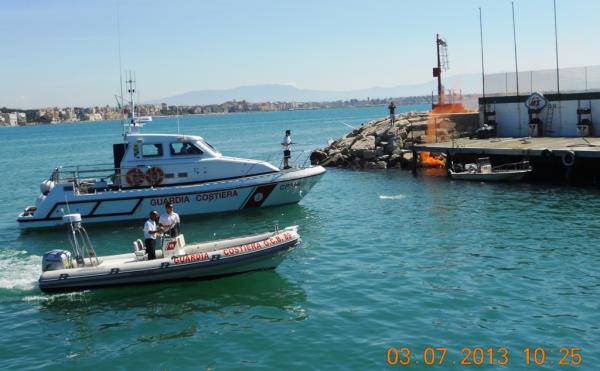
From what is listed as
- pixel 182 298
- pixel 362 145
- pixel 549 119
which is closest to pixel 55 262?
pixel 182 298

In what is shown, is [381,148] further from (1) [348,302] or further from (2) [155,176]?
(1) [348,302]

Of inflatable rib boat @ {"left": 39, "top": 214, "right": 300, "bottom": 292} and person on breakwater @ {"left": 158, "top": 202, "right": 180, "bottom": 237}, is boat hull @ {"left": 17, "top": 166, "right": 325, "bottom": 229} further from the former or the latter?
person on breakwater @ {"left": 158, "top": 202, "right": 180, "bottom": 237}

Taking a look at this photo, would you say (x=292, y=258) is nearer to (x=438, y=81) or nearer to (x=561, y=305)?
(x=561, y=305)

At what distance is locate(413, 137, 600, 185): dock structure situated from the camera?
2858 cm

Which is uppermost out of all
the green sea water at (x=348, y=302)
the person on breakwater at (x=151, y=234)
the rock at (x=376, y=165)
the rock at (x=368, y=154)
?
the rock at (x=368, y=154)

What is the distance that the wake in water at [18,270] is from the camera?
1614cm

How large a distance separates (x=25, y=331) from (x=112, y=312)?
186 centimetres

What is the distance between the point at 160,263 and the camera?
49.6 feet

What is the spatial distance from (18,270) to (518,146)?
24333mm

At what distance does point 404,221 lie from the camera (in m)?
22.3

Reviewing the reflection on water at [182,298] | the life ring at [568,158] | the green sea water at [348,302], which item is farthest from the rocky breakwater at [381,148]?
the reflection on water at [182,298]

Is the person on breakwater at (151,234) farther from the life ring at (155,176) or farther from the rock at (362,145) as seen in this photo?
the rock at (362,145)

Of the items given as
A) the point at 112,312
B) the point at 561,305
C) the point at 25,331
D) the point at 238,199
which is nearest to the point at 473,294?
the point at 561,305

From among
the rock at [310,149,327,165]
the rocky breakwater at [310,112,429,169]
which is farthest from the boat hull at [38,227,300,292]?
the rock at [310,149,327,165]
